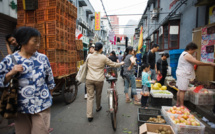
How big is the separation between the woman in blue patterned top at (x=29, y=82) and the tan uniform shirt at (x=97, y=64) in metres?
1.82

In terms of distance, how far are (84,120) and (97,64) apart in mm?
1702

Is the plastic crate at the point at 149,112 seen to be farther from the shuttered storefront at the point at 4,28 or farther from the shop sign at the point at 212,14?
the shuttered storefront at the point at 4,28

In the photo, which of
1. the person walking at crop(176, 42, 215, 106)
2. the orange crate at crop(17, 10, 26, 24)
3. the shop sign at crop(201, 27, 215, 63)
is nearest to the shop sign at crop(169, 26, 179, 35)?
the shop sign at crop(201, 27, 215, 63)

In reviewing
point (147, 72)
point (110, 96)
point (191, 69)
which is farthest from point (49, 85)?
point (191, 69)

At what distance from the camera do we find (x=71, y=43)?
555 cm

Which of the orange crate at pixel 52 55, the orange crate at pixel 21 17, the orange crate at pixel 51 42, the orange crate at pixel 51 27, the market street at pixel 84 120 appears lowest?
the market street at pixel 84 120

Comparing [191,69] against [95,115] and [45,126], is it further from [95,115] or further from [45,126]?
[45,126]

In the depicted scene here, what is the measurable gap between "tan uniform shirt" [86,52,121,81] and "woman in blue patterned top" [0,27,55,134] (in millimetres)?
1818

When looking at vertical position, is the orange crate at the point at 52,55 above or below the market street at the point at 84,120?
above

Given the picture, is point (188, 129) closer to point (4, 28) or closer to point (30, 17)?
point (30, 17)

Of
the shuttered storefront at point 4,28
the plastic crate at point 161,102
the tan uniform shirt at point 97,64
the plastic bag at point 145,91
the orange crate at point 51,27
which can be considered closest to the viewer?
the tan uniform shirt at point 97,64

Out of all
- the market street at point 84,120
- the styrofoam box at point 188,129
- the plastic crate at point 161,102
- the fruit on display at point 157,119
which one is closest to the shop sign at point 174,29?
the plastic crate at point 161,102

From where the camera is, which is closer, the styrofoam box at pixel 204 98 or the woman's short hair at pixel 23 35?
the woman's short hair at pixel 23 35

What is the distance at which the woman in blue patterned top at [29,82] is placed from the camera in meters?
1.68
